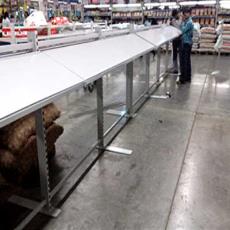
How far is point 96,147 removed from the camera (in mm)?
2965

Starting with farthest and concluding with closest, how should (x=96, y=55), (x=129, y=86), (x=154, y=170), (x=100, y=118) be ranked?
(x=129, y=86)
(x=100, y=118)
(x=154, y=170)
(x=96, y=55)

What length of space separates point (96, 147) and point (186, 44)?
3403 millimetres

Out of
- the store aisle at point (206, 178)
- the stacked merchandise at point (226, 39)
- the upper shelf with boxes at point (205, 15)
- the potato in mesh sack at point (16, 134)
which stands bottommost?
the store aisle at point (206, 178)

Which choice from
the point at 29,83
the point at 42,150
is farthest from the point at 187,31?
the point at 29,83

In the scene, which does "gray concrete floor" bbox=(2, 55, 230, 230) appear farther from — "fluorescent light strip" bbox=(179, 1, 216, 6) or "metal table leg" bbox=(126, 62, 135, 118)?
"fluorescent light strip" bbox=(179, 1, 216, 6)

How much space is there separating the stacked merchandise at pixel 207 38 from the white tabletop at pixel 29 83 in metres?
8.37

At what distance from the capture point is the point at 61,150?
296cm

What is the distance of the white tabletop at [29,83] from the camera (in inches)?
49.7

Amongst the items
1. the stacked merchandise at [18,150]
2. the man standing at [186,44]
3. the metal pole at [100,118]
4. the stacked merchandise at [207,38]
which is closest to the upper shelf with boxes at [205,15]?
the stacked merchandise at [207,38]

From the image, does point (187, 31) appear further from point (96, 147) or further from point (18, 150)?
point (18, 150)

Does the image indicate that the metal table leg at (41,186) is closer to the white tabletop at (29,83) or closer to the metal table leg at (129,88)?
the white tabletop at (29,83)

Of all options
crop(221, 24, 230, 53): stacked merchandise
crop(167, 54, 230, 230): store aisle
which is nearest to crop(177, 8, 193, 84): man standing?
crop(167, 54, 230, 230): store aisle

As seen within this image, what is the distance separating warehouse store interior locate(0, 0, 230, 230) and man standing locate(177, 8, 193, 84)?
123cm

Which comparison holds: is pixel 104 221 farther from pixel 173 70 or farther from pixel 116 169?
pixel 173 70
